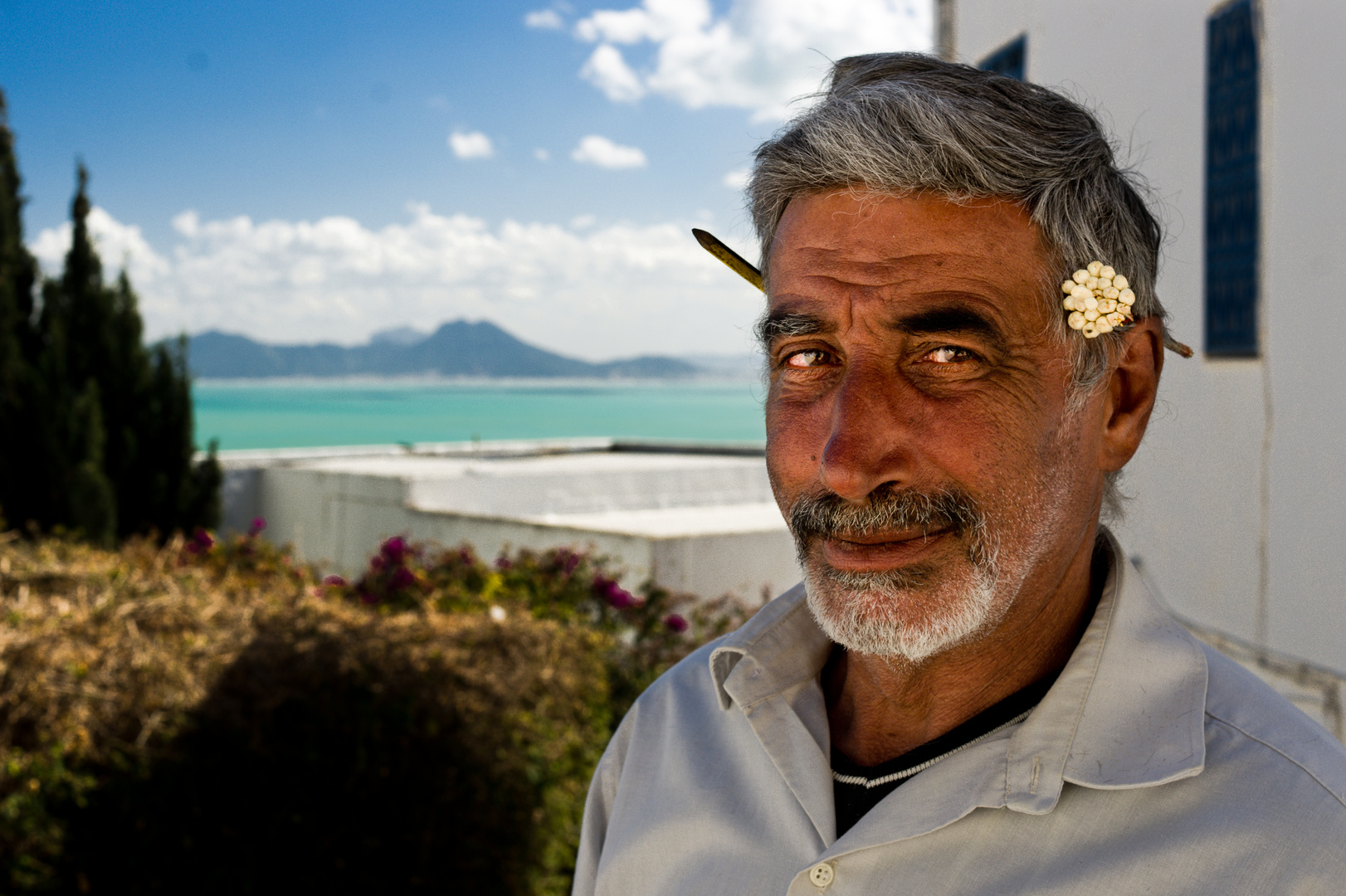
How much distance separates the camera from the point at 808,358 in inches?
64.8

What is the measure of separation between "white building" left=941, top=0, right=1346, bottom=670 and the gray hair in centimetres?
249

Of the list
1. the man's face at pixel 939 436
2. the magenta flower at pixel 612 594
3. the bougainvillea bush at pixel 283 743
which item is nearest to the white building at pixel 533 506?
the magenta flower at pixel 612 594

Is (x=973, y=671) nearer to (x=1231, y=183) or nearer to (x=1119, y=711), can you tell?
(x=1119, y=711)

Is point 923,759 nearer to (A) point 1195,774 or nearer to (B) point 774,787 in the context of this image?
(B) point 774,787

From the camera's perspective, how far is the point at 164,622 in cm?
408

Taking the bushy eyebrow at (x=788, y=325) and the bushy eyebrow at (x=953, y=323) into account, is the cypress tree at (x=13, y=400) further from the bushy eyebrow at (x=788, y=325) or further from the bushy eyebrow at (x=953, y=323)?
the bushy eyebrow at (x=953, y=323)

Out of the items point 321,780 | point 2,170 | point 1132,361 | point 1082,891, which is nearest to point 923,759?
point 1082,891

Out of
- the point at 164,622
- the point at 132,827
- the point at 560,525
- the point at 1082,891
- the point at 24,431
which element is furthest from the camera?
the point at 24,431

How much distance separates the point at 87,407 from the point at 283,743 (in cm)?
732

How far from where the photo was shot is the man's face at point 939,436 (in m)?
1.48

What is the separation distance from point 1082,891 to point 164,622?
12.1ft

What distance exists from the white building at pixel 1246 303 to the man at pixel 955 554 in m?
2.58

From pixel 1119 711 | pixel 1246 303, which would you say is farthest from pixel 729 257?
pixel 1246 303

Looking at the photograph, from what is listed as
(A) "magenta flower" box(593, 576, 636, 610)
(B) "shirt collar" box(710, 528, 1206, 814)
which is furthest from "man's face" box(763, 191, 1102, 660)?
(A) "magenta flower" box(593, 576, 636, 610)
